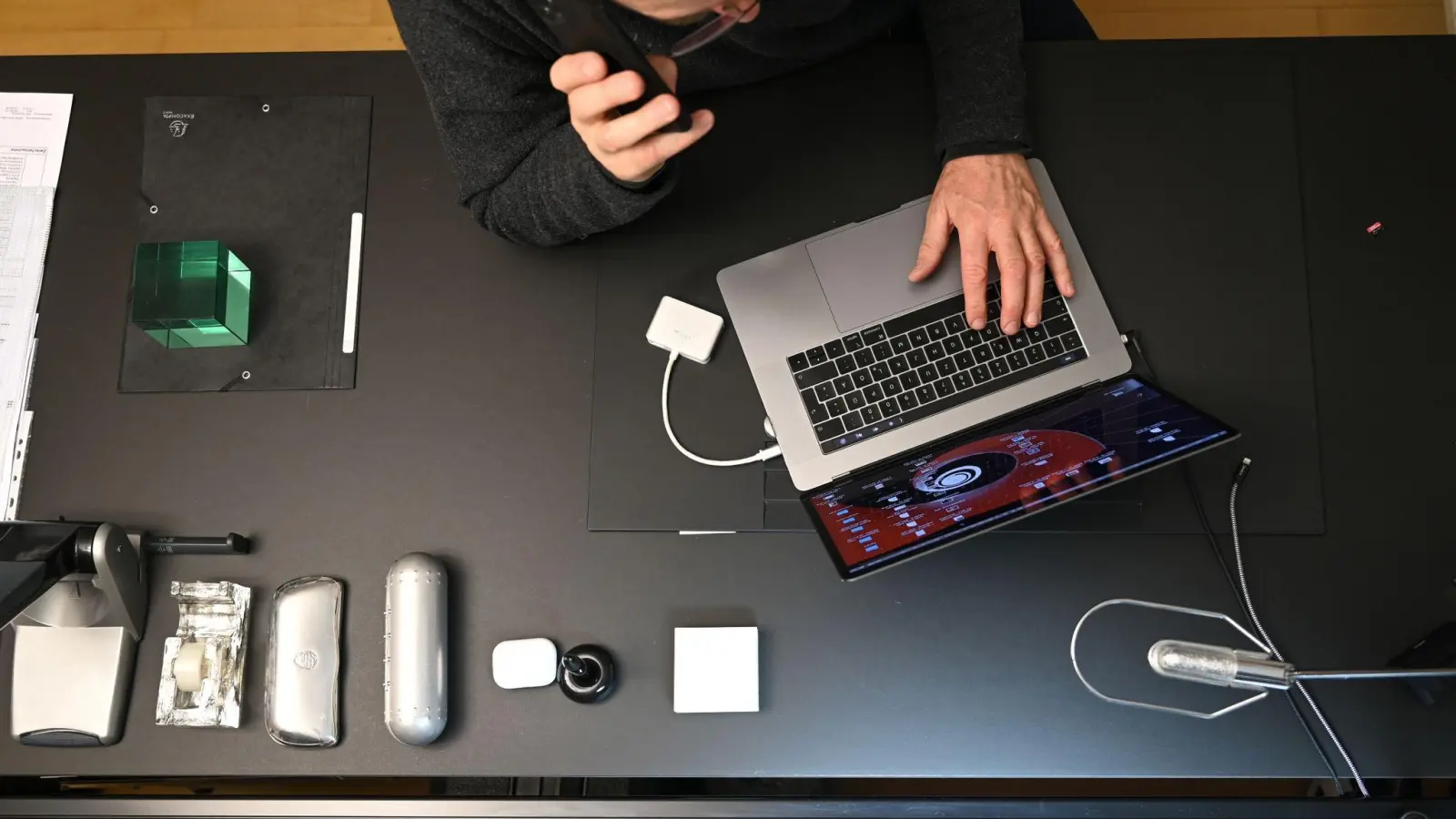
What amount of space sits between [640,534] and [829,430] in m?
0.23

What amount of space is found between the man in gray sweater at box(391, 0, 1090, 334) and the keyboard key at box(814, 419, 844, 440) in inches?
7.0

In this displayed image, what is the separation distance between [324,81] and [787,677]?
0.86m

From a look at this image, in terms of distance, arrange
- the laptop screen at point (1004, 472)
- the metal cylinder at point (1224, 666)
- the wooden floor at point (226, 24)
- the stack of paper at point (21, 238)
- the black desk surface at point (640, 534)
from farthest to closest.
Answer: the wooden floor at point (226, 24) < the stack of paper at point (21, 238) < the black desk surface at point (640, 534) < the laptop screen at point (1004, 472) < the metal cylinder at point (1224, 666)

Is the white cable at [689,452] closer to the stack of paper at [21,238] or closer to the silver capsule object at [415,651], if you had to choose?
the silver capsule object at [415,651]

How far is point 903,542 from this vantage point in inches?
31.4

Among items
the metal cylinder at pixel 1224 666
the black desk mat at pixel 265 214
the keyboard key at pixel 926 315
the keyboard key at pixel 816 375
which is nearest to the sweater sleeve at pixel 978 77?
the keyboard key at pixel 926 315

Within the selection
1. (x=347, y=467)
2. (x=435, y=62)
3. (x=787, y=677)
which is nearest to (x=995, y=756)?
(x=787, y=677)

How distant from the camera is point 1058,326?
3.14 ft

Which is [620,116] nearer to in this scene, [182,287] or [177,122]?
[182,287]

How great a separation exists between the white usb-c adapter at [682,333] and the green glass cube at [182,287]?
45 cm

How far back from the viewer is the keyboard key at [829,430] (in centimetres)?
92

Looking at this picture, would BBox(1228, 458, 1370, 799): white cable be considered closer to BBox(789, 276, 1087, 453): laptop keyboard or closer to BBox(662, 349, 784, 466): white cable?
BBox(789, 276, 1087, 453): laptop keyboard

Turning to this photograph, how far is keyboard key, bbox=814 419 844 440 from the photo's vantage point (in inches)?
36.3

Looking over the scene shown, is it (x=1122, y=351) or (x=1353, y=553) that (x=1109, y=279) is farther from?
(x=1353, y=553)
